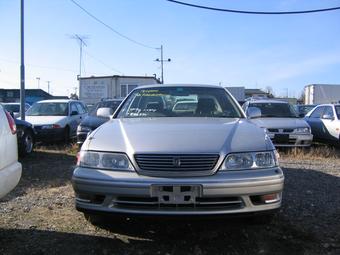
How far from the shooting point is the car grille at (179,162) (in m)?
4.15

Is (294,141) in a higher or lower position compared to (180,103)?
lower

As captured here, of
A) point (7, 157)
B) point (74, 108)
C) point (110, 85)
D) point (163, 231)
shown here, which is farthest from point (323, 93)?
point (7, 157)

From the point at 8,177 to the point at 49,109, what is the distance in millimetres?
11958

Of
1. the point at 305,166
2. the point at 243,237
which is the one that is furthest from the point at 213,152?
the point at 305,166

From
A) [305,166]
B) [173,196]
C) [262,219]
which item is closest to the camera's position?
[173,196]

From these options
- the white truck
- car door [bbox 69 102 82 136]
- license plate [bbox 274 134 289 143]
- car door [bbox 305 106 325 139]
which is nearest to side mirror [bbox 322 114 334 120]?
car door [bbox 305 106 325 139]

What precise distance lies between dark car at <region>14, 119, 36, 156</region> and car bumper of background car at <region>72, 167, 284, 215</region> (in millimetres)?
7190

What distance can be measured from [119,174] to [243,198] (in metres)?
1.08

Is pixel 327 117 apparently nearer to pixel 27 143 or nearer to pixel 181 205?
pixel 27 143

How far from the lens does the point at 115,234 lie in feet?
15.8

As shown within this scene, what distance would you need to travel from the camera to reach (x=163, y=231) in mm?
4910

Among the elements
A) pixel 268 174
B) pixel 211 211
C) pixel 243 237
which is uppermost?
pixel 268 174

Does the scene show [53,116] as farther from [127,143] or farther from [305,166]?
[127,143]

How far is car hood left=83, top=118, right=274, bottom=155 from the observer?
168 inches
